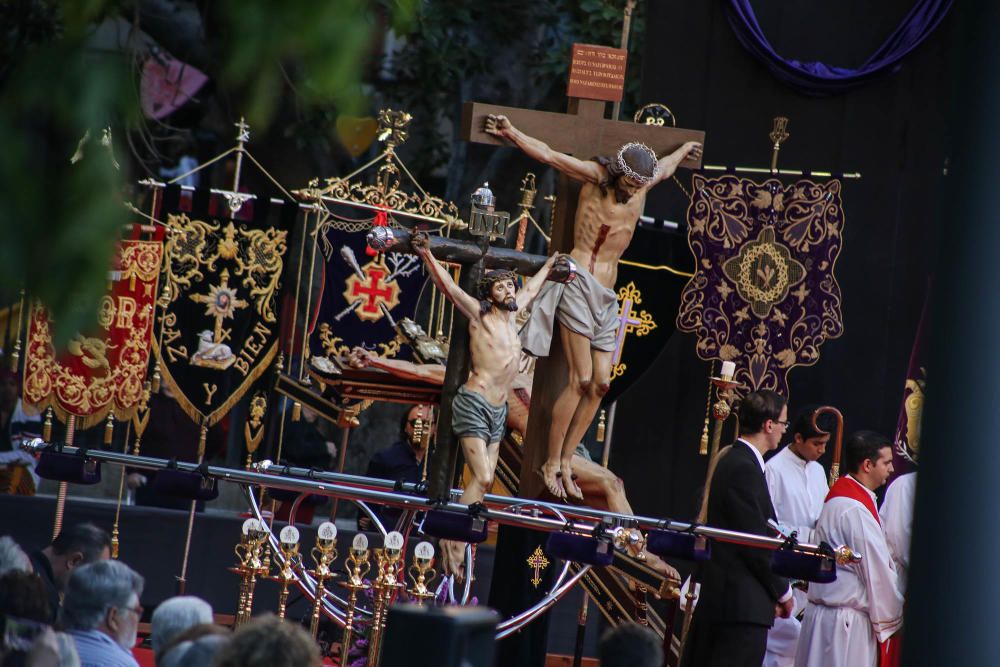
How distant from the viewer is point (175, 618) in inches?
162

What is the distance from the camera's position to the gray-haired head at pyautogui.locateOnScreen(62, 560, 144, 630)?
418 cm

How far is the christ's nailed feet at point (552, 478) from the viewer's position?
711 cm

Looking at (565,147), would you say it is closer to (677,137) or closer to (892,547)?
(677,137)

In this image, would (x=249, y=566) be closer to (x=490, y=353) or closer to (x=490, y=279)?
(x=490, y=353)

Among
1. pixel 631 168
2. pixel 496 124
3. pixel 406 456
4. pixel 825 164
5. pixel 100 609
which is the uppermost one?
pixel 825 164

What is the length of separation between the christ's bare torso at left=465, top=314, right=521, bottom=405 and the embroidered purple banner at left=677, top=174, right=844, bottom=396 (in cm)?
299

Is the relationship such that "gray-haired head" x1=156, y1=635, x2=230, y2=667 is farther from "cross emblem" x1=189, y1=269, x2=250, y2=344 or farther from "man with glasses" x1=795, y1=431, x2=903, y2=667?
"cross emblem" x1=189, y1=269, x2=250, y2=344

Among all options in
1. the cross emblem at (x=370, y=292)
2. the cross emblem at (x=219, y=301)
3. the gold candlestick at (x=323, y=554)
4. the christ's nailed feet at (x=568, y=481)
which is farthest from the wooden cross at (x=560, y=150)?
the cross emblem at (x=219, y=301)

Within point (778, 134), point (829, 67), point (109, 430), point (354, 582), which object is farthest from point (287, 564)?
point (829, 67)

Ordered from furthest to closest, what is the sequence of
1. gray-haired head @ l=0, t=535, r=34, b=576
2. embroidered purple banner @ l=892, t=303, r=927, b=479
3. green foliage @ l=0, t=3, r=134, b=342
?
1. embroidered purple banner @ l=892, t=303, r=927, b=479
2. gray-haired head @ l=0, t=535, r=34, b=576
3. green foliage @ l=0, t=3, r=134, b=342

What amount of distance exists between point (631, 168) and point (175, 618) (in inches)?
145

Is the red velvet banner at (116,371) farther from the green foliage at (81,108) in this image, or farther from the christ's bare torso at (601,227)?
the green foliage at (81,108)

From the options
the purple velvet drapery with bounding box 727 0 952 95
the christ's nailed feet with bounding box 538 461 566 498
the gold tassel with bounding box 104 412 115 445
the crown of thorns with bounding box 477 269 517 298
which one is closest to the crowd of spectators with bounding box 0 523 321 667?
the crown of thorns with bounding box 477 269 517 298

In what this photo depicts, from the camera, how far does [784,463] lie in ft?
25.0
